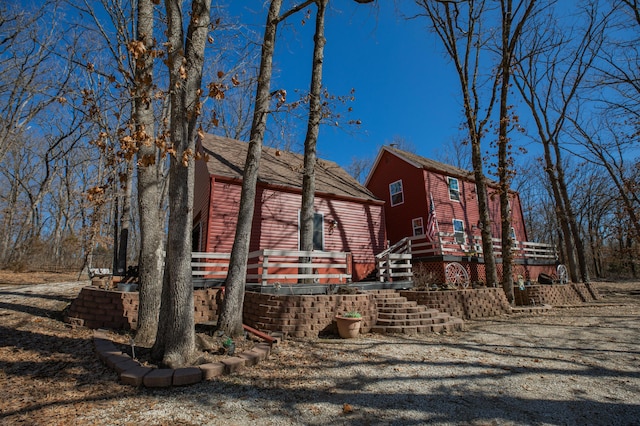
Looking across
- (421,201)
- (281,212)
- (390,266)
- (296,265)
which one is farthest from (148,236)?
(421,201)

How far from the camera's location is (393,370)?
4.59m

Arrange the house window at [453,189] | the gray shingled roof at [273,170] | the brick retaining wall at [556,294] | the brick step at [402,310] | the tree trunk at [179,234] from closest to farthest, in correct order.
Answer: the tree trunk at [179,234]
the brick step at [402,310]
the gray shingled roof at [273,170]
the brick retaining wall at [556,294]
the house window at [453,189]

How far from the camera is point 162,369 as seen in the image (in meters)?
3.93

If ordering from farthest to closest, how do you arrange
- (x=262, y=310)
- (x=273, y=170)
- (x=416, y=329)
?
1. (x=273, y=170)
2. (x=416, y=329)
3. (x=262, y=310)

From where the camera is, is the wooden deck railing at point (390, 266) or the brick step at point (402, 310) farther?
the wooden deck railing at point (390, 266)

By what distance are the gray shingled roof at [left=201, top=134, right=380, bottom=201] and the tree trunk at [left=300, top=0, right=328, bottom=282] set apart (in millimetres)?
930

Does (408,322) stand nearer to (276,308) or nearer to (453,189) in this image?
(276,308)

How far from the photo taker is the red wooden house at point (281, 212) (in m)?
10.6

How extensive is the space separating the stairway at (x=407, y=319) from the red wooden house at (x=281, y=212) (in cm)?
249

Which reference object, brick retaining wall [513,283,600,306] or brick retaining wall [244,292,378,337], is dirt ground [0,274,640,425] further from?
brick retaining wall [513,283,600,306]

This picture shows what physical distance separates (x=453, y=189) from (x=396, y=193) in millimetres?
3304

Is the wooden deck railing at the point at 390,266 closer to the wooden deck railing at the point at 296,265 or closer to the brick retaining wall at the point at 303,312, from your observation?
the wooden deck railing at the point at 296,265

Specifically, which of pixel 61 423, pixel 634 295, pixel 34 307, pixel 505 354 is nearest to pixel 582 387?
pixel 505 354

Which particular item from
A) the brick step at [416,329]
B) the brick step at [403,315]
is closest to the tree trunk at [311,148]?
the brick step at [403,315]
